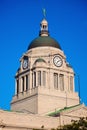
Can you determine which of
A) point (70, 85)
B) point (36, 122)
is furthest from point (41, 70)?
point (36, 122)

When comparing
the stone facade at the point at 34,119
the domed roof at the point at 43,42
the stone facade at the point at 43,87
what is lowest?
the stone facade at the point at 34,119

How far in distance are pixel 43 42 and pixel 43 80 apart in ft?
29.6

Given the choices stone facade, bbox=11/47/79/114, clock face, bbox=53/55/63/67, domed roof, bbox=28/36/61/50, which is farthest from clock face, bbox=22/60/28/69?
clock face, bbox=53/55/63/67

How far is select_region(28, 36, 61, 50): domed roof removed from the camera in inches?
3725

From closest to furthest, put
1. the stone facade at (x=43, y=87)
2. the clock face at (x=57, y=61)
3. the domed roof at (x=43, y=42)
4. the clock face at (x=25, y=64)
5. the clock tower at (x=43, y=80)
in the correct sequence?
the stone facade at (x=43, y=87)
the clock tower at (x=43, y=80)
the clock face at (x=57, y=61)
the clock face at (x=25, y=64)
the domed roof at (x=43, y=42)

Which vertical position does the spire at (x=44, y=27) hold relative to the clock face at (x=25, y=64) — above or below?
above

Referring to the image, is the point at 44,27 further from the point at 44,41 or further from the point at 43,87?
the point at 43,87

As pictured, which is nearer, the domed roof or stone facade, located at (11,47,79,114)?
stone facade, located at (11,47,79,114)

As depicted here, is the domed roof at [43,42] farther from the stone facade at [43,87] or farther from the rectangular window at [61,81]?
the rectangular window at [61,81]

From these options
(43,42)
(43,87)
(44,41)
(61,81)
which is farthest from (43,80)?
(44,41)

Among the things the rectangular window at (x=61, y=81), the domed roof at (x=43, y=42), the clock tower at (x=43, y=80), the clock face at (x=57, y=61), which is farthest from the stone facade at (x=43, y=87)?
the domed roof at (x=43, y=42)

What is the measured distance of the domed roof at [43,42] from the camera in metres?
94.6

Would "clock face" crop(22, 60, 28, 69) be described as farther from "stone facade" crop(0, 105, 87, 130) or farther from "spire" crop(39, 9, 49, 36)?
"stone facade" crop(0, 105, 87, 130)

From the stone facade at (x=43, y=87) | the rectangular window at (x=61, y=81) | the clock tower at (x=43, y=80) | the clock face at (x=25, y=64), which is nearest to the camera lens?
the stone facade at (x=43, y=87)
